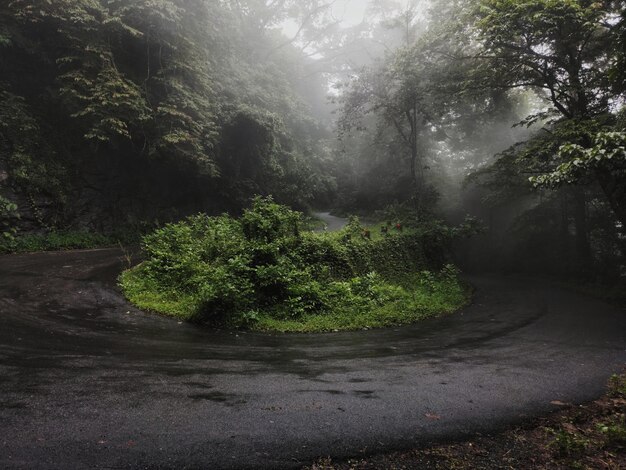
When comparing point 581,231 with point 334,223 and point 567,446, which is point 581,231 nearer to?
point 334,223

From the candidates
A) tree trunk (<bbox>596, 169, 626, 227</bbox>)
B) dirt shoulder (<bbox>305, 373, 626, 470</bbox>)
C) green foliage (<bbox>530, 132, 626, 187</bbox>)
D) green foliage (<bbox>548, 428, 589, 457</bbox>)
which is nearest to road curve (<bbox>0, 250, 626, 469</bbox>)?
dirt shoulder (<bbox>305, 373, 626, 470</bbox>)

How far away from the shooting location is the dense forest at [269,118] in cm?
1241

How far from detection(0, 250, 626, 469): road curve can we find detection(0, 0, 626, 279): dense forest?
144 inches

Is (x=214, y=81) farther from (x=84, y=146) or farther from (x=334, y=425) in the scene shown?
(x=334, y=425)

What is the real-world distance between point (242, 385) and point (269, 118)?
61.7 ft

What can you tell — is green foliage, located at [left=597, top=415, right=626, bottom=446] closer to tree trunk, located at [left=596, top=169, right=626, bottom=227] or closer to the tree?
the tree

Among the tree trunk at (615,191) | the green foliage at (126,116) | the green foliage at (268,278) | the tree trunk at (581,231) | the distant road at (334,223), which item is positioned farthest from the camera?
the distant road at (334,223)

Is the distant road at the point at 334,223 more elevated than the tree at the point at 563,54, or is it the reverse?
the tree at the point at 563,54

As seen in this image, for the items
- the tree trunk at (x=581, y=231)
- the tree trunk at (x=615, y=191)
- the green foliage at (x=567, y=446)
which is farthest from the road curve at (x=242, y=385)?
the tree trunk at (x=581, y=231)

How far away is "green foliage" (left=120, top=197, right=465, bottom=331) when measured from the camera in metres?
8.67

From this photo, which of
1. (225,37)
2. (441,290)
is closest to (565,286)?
(441,290)

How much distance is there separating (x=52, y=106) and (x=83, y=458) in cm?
1931

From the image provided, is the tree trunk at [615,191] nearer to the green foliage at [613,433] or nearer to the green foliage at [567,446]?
the green foliage at [613,433]

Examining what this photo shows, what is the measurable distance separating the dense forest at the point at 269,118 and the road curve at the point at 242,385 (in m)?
3.67
